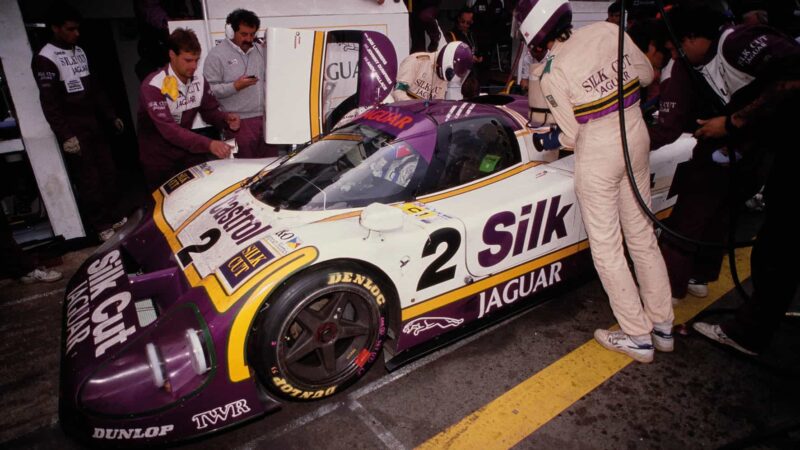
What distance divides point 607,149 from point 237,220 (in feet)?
6.32

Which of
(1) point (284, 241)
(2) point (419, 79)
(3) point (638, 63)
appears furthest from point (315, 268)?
(2) point (419, 79)

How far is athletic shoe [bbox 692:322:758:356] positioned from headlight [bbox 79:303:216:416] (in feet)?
8.75

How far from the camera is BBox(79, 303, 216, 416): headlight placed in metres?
1.75

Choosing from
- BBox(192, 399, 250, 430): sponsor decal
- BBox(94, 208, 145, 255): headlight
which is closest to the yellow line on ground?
BBox(192, 399, 250, 430): sponsor decal

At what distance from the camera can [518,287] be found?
2.59 metres

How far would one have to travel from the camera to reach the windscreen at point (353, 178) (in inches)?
93.6

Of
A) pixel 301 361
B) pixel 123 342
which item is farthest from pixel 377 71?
pixel 123 342

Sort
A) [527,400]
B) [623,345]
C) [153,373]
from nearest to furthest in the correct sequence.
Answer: [153,373] < [527,400] < [623,345]

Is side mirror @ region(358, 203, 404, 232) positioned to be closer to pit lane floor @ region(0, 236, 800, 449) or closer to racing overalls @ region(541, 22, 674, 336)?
pit lane floor @ region(0, 236, 800, 449)

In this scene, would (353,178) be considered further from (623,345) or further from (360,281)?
(623,345)

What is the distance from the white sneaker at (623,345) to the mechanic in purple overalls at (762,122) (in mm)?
507

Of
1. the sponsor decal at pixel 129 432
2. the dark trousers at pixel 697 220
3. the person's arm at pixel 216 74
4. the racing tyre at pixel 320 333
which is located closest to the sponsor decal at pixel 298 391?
the racing tyre at pixel 320 333

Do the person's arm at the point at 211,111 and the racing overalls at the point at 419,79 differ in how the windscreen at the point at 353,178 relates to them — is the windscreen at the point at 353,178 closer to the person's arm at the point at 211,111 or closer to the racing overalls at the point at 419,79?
the person's arm at the point at 211,111

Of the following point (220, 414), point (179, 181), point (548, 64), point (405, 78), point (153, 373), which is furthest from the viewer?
point (405, 78)
